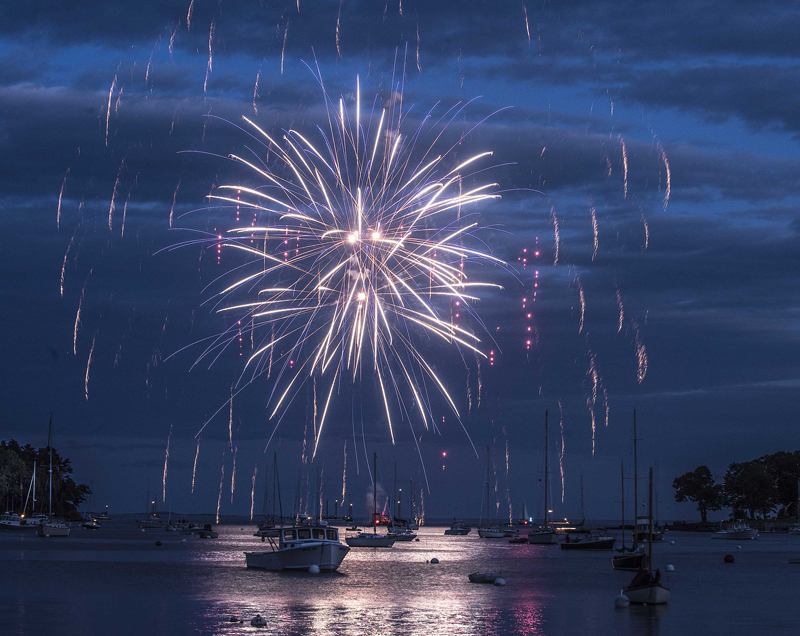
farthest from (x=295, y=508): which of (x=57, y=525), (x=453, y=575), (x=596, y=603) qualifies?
(x=596, y=603)

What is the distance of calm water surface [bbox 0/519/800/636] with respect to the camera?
4316 centimetres

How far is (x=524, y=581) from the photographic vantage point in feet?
245

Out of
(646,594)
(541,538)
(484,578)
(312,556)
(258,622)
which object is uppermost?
(646,594)

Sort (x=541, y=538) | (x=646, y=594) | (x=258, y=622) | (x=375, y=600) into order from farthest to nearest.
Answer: (x=541, y=538) → (x=375, y=600) → (x=646, y=594) → (x=258, y=622)

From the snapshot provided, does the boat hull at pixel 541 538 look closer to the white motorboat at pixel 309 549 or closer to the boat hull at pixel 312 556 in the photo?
the white motorboat at pixel 309 549

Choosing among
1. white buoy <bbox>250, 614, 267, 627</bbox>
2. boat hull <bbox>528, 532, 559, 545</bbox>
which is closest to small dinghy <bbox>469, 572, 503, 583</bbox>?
white buoy <bbox>250, 614, 267, 627</bbox>

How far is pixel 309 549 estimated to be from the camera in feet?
250

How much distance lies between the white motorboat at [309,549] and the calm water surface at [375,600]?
171cm

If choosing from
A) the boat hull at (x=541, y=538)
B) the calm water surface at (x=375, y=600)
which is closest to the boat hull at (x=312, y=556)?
the calm water surface at (x=375, y=600)

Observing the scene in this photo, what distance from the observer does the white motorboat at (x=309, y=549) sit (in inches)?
3017

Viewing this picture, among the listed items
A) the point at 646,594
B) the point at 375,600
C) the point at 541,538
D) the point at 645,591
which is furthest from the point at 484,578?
the point at 541,538

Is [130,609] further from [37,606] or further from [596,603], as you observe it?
[596,603]

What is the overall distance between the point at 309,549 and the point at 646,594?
30.6 meters

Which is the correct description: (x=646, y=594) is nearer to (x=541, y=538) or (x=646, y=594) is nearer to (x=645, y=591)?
(x=645, y=591)
